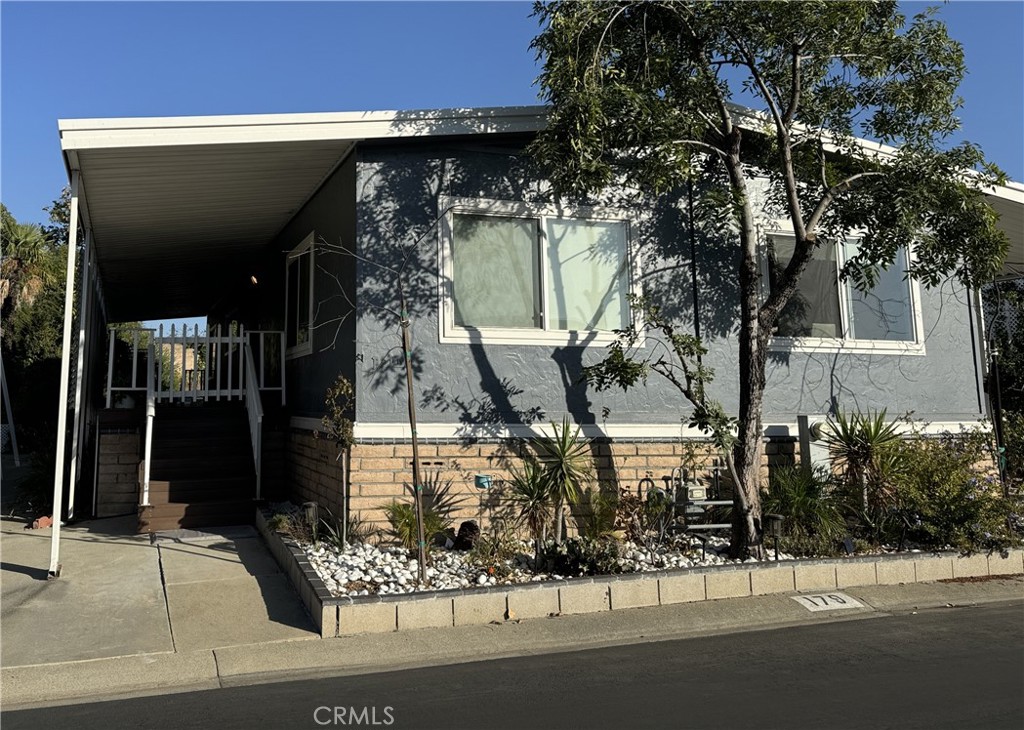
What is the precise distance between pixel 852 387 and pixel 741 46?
437 cm

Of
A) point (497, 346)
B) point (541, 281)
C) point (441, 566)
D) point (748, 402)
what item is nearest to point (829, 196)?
point (748, 402)

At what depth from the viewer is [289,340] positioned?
11406 mm

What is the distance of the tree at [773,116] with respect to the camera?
7.25 m

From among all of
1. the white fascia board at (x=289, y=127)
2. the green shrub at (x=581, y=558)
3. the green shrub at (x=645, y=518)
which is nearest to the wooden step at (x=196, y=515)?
the white fascia board at (x=289, y=127)

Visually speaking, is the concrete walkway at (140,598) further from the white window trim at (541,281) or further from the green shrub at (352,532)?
the white window trim at (541,281)

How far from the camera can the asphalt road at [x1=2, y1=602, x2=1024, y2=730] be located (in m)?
4.19

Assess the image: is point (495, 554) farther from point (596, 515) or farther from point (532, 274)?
point (532, 274)

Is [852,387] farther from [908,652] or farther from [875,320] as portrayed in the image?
[908,652]

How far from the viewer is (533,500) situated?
771cm

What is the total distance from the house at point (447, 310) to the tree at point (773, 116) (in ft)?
3.14

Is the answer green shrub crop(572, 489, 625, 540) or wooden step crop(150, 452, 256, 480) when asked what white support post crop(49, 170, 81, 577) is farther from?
green shrub crop(572, 489, 625, 540)

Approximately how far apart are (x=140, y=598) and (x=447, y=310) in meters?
3.90

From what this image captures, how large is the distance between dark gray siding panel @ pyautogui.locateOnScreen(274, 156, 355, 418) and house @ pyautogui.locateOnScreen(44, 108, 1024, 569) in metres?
0.04

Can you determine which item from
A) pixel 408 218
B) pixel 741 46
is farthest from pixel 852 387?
pixel 408 218
